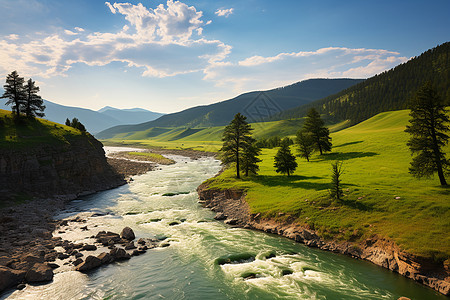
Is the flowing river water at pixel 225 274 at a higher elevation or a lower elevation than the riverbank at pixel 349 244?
lower

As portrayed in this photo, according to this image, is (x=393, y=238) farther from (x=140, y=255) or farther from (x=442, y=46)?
(x=442, y=46)

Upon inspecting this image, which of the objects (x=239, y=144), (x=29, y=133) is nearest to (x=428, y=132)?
(x=239, y=144)

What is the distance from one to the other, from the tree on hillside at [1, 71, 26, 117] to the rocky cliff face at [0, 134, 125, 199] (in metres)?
14.5

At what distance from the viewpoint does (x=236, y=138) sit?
48.7m

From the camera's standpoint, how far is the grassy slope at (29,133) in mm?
44938

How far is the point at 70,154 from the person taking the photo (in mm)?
52344

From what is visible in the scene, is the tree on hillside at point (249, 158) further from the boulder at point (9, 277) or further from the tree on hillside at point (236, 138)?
the boulder at point (9, 277)

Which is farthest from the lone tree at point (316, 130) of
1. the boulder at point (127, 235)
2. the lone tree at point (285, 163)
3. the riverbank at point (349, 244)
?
the boulder at point (127, 235)

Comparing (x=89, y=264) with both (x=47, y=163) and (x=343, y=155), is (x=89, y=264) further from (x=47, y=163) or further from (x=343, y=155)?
(x=343, y=155)

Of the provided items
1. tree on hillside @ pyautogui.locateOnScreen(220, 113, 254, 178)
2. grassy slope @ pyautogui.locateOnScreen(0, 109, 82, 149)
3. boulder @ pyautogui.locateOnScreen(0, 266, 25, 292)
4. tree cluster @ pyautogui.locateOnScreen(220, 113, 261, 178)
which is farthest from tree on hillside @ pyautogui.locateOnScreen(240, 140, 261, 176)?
grassy slope @ pyautogui.locateOnScreen(0, 109, 82, 149)

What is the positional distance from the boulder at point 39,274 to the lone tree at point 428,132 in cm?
4162

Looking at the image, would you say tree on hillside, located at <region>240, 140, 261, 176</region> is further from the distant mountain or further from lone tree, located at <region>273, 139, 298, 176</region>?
the distant mountain

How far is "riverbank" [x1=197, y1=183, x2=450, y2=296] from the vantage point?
1762 cm

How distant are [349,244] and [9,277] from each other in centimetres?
3126
